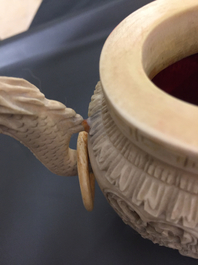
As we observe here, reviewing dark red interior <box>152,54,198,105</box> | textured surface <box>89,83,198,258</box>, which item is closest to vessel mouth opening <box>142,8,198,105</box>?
dark red interior <box>152,54,198,105</box>

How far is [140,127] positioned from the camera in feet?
1.20

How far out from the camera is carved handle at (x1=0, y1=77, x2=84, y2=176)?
1.59ft

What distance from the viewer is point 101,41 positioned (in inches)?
57.5

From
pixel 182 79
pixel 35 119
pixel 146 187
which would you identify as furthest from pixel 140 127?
pixel 182 79

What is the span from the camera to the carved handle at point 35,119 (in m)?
0.49

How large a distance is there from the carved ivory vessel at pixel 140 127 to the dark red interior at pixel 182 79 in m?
0.03

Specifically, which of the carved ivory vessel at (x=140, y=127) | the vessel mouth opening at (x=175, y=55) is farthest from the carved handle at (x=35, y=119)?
the vessel mouth opening at (x=175, y=55)

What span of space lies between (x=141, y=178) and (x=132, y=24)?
316mm

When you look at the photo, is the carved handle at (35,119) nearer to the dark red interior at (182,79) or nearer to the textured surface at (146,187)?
the textured surface at (146,187)

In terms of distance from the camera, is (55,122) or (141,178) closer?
(141,178)

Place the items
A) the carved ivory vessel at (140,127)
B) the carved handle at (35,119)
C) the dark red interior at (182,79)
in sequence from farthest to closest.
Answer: the dark red interior at (182,79) → the carved handle at (35,119) → the carved ivory vessel at (140,127)

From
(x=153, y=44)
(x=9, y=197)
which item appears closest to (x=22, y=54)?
(x=9, y=197)

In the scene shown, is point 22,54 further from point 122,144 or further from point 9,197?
point 122,144

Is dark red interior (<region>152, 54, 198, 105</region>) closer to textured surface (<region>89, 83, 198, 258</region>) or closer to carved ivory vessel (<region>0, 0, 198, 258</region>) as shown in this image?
carved ivory vessel (<region>0, 0, 198, 258</region>)
